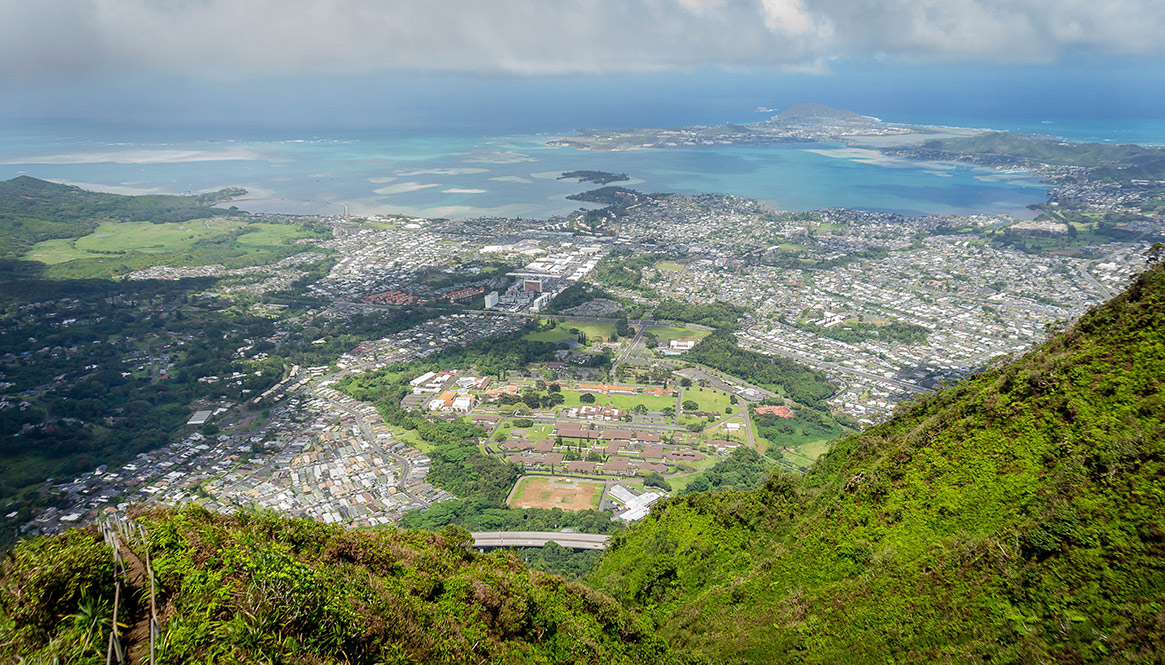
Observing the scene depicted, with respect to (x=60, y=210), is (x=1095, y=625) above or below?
below

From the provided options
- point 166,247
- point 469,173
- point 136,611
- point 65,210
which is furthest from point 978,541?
point 469,173

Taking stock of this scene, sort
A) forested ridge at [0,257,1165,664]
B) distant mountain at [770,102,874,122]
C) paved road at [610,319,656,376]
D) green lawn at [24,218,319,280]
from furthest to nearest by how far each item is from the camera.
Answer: distant mountain at [770,102,874,122] → green lawn at [24,218,319,280] → paved road at [610,319,656,376] → forested ridge at [0,257,1165,664]

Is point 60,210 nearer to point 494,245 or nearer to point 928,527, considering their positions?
point 494,245

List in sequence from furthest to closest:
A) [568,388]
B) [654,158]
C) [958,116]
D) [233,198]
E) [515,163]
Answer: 1. [958,116]
2. [654,158]
3. [515,163]
4. [233,198]
5. [568,388]

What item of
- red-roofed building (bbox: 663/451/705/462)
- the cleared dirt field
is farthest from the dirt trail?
red-roofed building (bbox: 663/451/705/462)

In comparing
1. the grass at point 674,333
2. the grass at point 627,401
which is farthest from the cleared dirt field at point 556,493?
the grass at point 674,333

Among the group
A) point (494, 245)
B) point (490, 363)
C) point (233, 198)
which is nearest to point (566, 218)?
point (494, 245)

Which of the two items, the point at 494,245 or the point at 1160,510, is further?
the point at 494,245

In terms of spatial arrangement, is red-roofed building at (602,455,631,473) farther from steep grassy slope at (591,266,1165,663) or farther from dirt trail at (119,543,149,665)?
dirt trail at (119,543,149,665)
